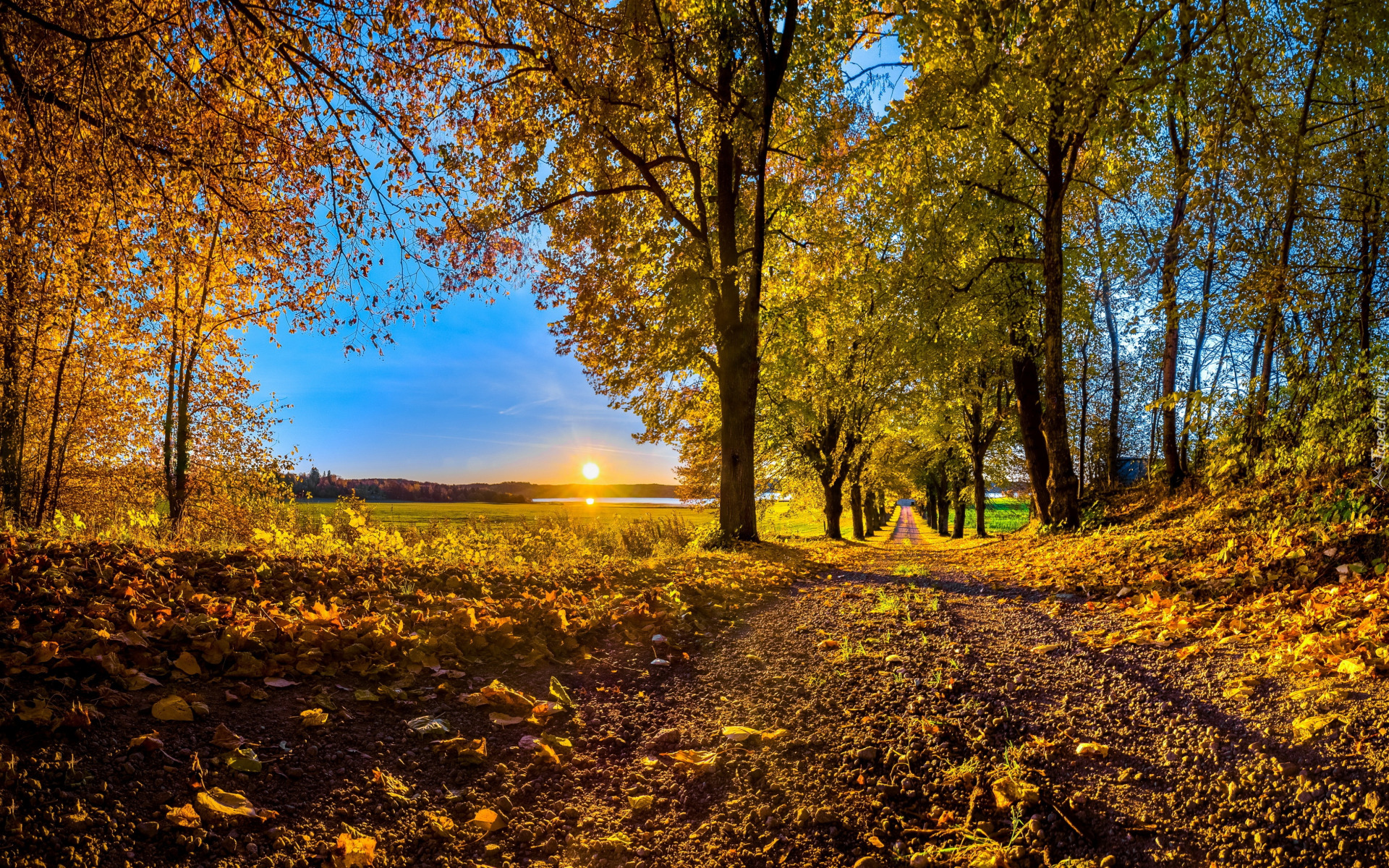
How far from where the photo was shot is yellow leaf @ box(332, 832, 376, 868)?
1.91m

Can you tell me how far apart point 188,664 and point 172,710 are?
484 mm

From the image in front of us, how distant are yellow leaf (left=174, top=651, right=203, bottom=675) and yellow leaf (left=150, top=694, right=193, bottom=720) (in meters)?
0.35

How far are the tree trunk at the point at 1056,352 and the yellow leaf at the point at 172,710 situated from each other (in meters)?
12.1

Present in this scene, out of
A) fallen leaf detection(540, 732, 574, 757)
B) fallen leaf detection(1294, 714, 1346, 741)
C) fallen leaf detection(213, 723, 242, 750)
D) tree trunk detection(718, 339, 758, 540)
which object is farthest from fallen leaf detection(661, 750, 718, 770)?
tree trunk detection(718, 339, 758, 540)

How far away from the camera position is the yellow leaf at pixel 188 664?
2852mm

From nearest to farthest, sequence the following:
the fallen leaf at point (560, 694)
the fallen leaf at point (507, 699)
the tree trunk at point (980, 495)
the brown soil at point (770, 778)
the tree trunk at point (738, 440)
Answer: the brown soil at point (770, 778) → the fallen leaf at point (507, 699) → the fallen leaf at point (560, 694) → the tree trunk at point (738, 440) → the tree trunk at point (980, 495)

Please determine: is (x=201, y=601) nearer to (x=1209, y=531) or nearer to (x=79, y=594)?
(x=79, y=594)

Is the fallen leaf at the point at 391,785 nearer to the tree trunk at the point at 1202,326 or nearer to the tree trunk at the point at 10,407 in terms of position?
the tree trunk at the point at 1202,326

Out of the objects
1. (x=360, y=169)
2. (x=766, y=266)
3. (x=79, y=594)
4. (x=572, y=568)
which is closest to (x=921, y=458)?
(x=766, y=266)

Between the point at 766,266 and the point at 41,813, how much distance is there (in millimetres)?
13079

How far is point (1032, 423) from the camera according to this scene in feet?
48.1

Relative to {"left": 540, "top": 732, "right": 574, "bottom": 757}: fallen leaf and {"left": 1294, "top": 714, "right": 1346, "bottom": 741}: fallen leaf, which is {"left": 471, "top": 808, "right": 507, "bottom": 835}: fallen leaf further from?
{"left": 1294, "top": 714, "right": 1346, "bottom": 741}: fallen leaf

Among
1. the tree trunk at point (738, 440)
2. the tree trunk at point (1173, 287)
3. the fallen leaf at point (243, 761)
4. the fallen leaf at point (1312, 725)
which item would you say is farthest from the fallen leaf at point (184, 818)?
the tree trunk at point (1173, 287)

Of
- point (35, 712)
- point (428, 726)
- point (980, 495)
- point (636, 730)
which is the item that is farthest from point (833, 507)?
point (35, 712)
